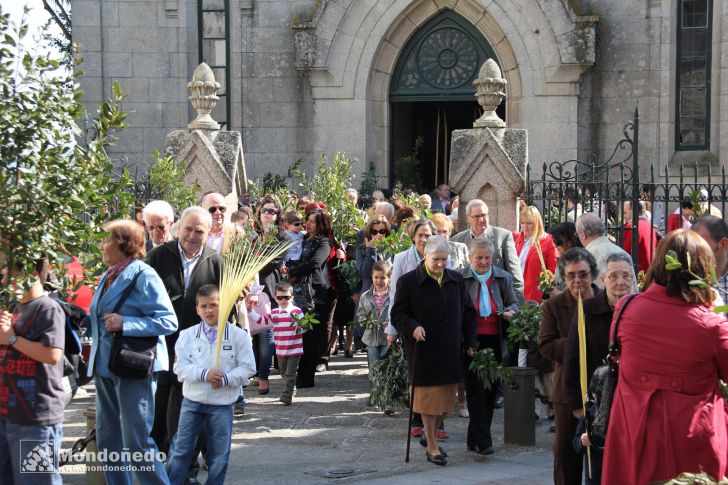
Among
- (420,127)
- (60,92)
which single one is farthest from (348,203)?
(420,127)

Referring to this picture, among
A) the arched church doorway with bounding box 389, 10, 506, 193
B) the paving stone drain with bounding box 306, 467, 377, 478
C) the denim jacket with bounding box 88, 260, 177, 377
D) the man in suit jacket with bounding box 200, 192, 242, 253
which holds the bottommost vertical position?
the paving stone drain with bounding box 306, 467, 377, 478

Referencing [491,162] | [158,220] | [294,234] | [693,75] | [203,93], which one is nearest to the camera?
[158,220]

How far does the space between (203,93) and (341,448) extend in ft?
21.7

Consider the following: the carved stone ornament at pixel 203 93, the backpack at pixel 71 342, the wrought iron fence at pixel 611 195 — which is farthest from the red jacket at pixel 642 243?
the backpack at pixel 71 342

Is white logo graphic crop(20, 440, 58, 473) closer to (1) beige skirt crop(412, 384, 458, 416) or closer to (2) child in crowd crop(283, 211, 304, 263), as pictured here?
(1) beige skirt crop(412, 384, 458, 416)

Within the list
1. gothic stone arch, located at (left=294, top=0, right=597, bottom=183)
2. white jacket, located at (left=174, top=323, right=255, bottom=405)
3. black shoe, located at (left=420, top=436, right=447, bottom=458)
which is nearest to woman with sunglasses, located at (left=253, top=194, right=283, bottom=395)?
black shoe, located at (left=420, top=436, right=447, bottom=458)

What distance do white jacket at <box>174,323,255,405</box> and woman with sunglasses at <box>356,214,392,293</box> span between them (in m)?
4.81

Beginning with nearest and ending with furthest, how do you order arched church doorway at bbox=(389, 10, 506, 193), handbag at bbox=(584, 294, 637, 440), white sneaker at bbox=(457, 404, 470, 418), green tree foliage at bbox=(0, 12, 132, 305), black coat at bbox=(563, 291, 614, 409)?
green tree foliage at bbox=(0, 12, 132, 305)
handbag at bbox=(584, 294, 637, 440)
black coat at bbox=(563, 291, 614, 409)
white sneaker at bbox=(457, 404, 470, 418)
arched church doorway at bbox=(389, 10, 506, 193)

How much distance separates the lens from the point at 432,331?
9328 millimetres

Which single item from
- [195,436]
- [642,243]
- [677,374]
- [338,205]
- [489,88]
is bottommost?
[195,436]

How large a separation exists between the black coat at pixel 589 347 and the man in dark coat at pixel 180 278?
2.66 m

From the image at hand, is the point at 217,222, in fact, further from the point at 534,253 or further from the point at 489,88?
the point at 489,88

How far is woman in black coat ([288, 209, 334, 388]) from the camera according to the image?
12.6 meters

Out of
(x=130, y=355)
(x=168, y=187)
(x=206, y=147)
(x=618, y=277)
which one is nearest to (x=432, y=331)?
(x=618, y=277)
